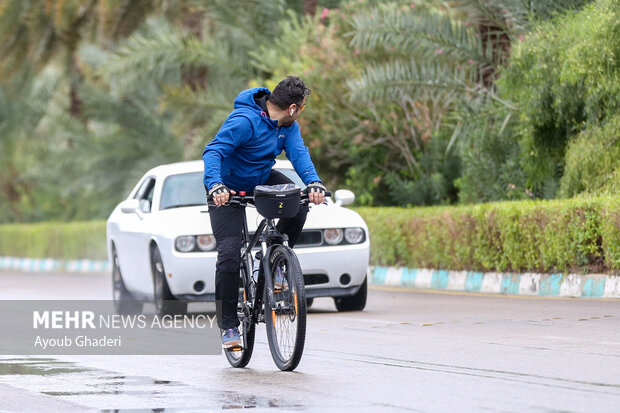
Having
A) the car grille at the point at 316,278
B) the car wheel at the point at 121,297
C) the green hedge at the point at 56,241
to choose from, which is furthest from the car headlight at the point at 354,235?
the green hedge at the point at 56,241

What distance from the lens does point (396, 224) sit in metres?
19.0

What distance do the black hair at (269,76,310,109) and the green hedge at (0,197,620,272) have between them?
233 inches

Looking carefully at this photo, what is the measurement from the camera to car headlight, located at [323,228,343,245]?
13078 millimetres

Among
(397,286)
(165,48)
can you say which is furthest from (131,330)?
(165,48)

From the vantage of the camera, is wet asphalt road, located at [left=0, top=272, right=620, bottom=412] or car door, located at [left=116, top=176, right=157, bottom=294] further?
car door, located at [left=116, top=176, right=157, bottom=294]

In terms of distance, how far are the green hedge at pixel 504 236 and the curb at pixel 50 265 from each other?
508 inches

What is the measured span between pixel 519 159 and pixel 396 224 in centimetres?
211

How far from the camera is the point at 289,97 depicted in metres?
8.30

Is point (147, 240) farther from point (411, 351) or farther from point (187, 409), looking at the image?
point (187, 409)

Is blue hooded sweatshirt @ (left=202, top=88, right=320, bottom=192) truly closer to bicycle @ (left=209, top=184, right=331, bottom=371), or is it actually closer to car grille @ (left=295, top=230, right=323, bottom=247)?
bicycle @ (left=209, top=184, right=331, bottom=371)


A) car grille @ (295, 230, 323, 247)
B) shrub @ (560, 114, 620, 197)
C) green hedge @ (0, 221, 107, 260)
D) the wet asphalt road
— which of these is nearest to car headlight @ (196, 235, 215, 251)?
car grille @ (295, 230, 323, 247)

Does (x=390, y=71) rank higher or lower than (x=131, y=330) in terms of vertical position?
higher

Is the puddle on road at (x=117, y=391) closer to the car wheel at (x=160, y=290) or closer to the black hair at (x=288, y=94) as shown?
the black hair at (x=288, y=94)

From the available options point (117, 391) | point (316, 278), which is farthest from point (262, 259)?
point (316, 278)
